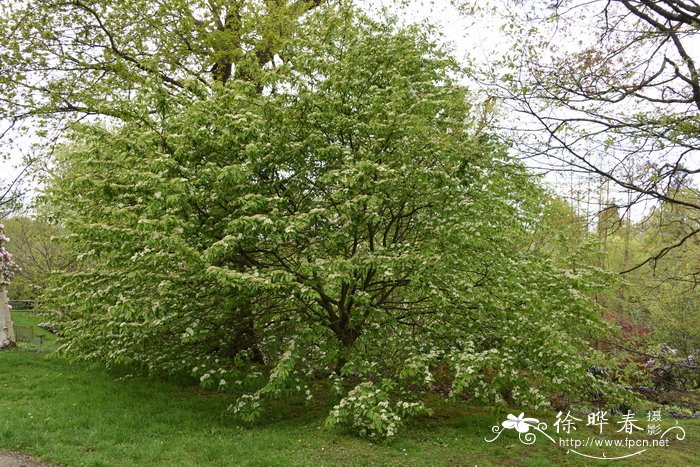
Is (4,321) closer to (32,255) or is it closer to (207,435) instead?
(32,255)

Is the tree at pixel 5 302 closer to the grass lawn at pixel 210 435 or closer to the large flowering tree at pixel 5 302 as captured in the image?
the large flowering tree at pixel 5 302

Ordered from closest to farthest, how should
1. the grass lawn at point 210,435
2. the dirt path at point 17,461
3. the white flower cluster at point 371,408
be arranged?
1. the dirt path at point 17,461
2. the white flower cluster at point 371,408
3. the grass lawn at point 210,435

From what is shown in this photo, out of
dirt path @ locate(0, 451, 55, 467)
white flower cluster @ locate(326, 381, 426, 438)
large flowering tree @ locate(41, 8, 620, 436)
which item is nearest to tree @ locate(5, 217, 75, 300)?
large flowering tree @ locate(41, 8, 620, 436)

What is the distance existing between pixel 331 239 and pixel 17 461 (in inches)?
214

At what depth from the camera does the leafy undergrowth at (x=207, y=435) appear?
7156 mm

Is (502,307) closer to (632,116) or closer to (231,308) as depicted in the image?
(632,116)

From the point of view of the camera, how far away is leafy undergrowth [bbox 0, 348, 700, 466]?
716 cm

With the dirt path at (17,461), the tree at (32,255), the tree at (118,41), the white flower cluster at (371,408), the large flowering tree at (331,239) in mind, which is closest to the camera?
the dirt path at (17,461)

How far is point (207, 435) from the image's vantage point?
26.7 feet

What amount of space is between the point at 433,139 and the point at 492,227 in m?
1.85

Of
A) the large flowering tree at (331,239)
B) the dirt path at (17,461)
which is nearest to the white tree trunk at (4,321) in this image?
the large flowering tree at (331,239)

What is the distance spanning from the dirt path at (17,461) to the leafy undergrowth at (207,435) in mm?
140

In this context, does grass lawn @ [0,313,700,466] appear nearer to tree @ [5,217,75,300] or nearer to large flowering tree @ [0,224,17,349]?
large flowering tree @ [0,224,17,349]

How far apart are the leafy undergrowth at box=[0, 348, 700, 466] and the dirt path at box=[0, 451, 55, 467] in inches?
5.5
